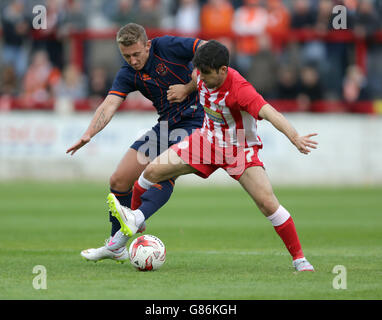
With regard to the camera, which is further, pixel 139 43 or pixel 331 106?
pixel 331 106

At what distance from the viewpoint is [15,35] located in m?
20.2

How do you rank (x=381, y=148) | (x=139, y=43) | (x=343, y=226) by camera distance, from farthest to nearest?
(x=381, y=148)
(x=343, y=226)
(x=139, y=43)

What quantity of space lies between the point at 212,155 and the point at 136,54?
1.27 metres

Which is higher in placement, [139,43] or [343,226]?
[139,43]

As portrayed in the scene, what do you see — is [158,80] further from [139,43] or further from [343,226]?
[343,226]

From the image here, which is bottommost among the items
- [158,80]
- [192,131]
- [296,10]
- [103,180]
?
[103,180]

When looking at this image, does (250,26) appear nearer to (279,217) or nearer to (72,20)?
(72,20)

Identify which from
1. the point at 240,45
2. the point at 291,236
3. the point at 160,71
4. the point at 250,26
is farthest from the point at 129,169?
the point at 250,26

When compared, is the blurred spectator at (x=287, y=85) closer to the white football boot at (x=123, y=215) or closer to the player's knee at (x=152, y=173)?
the player's knee at (x=152, y=173)

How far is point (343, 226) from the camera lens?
10.9 m

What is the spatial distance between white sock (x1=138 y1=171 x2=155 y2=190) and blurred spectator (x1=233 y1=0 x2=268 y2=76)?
39.8ft

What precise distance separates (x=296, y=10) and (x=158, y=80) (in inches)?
505
